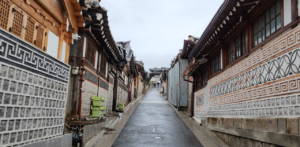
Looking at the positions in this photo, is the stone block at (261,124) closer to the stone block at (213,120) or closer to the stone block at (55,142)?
the stone block at (213,120)

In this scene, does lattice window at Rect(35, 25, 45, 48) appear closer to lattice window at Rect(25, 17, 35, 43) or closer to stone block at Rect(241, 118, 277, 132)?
lattice window at Rect(25, 17, 35, 43)

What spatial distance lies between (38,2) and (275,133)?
7198 millimetres

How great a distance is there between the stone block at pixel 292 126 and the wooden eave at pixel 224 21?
371cm

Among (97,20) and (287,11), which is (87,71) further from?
(287,11)

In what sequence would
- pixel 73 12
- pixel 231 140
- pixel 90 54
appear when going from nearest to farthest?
pixel 73 12 → pixel 231 140 → pixel 90 54

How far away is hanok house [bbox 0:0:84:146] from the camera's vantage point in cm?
511

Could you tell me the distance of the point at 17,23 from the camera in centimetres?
570

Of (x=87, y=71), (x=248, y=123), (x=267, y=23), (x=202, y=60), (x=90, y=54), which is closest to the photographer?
(x=267, y=23)

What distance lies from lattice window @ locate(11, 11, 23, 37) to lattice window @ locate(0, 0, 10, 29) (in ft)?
0.98

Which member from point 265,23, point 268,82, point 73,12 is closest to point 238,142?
point 268,82

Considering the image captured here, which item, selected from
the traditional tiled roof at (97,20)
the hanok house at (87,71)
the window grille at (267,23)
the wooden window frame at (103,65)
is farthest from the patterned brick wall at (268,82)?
the wooden window frame at (103,65)

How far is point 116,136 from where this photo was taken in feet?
39.7

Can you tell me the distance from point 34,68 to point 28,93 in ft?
2.17

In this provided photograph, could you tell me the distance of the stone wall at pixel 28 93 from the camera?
5004mm
